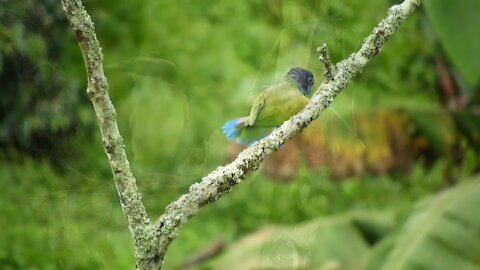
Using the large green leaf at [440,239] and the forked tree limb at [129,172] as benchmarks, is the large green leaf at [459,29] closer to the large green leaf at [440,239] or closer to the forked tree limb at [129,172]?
the large green leaf at [440,239]

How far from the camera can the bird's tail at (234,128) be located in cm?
51

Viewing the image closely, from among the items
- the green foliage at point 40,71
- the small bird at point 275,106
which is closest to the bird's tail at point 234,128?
the small bird at point 275,106

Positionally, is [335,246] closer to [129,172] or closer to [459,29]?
[459,29]

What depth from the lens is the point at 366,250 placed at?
1.91 metres

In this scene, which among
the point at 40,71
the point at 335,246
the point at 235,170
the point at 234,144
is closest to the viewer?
the point at 235,170

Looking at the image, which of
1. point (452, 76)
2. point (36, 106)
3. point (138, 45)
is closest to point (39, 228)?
point (138, 45)

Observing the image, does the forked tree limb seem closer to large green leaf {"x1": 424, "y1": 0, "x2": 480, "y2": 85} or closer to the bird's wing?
the bird's wing

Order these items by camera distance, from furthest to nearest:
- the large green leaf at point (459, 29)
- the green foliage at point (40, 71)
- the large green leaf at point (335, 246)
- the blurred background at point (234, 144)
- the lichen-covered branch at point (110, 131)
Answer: the large green leaf at point (335, 246) < the large green leaf at point (459, 29) < the green foliage at point (40, 71) < the blurred background at point (234, 144) < the lichen-covered branch at point (110, 131)

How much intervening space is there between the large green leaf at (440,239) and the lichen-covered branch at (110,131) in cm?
120

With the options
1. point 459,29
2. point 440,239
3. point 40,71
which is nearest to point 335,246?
point 440,239

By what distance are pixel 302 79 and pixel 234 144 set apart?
0.82 meters

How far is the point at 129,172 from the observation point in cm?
48

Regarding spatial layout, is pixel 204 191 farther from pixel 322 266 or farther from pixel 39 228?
pixel 39 228

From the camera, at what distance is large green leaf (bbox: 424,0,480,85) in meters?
1.58
